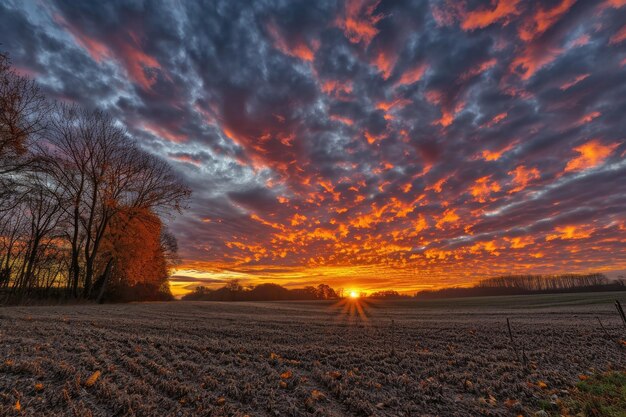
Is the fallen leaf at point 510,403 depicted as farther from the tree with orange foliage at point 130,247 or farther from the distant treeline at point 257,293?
the distant treeline at point 257,293

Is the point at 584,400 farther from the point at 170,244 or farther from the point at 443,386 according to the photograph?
the point at 170,244

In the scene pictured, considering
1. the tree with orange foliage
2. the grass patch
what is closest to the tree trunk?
the tree with orange foliage

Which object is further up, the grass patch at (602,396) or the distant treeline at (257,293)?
the distant treeline at (257,293)

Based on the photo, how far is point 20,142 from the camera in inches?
810

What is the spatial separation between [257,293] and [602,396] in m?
120

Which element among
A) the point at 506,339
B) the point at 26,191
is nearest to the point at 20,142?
the point at 26,191

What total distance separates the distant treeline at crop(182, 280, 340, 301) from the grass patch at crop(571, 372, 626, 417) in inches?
4219

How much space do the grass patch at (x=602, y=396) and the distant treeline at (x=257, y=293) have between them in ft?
352

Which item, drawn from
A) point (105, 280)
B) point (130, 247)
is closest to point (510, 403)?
point (130, 247)

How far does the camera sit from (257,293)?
392ft

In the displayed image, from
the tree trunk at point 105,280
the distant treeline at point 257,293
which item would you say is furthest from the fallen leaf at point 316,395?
the distant treeline at point 257,293

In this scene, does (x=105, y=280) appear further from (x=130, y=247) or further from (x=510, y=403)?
(x=510, y=403)

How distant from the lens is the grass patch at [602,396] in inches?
247

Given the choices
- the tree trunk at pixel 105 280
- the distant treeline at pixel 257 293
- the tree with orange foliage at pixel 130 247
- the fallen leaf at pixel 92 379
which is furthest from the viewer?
the distant treeline at pixel 257 293
